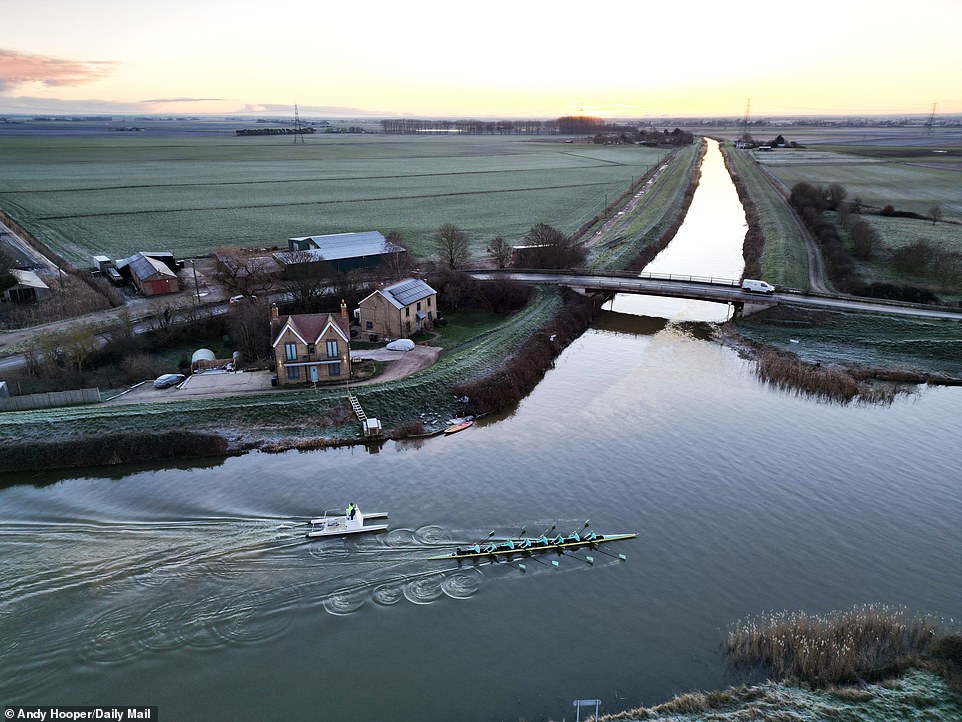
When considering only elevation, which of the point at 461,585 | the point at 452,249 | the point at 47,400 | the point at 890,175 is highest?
the point at 890,175

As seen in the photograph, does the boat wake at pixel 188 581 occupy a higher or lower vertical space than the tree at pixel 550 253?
lower

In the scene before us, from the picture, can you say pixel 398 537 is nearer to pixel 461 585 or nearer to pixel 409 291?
pixel 461 585

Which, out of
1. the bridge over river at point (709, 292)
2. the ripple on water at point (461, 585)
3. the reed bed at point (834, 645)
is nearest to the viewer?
the reed bed at point (834, 645)

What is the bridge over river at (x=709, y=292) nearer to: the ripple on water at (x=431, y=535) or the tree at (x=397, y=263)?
the tree at (x=397, y=263)

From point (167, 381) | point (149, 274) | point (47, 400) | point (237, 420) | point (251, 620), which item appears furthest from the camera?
point (149, 274)

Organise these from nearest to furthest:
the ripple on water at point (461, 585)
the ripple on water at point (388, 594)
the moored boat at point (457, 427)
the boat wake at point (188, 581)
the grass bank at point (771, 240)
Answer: the boat wake at point (188, 581) < the ripple on water at point (388, 594) < the ripple on water at point (461, 585) < the moored boat at point (457, 427) < the grass bank at point (771, 240)

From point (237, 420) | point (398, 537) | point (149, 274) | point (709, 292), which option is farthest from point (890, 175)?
point (398, 537)

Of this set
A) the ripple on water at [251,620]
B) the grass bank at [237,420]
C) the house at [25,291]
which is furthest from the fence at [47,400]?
the ripple on water at [251,620]
